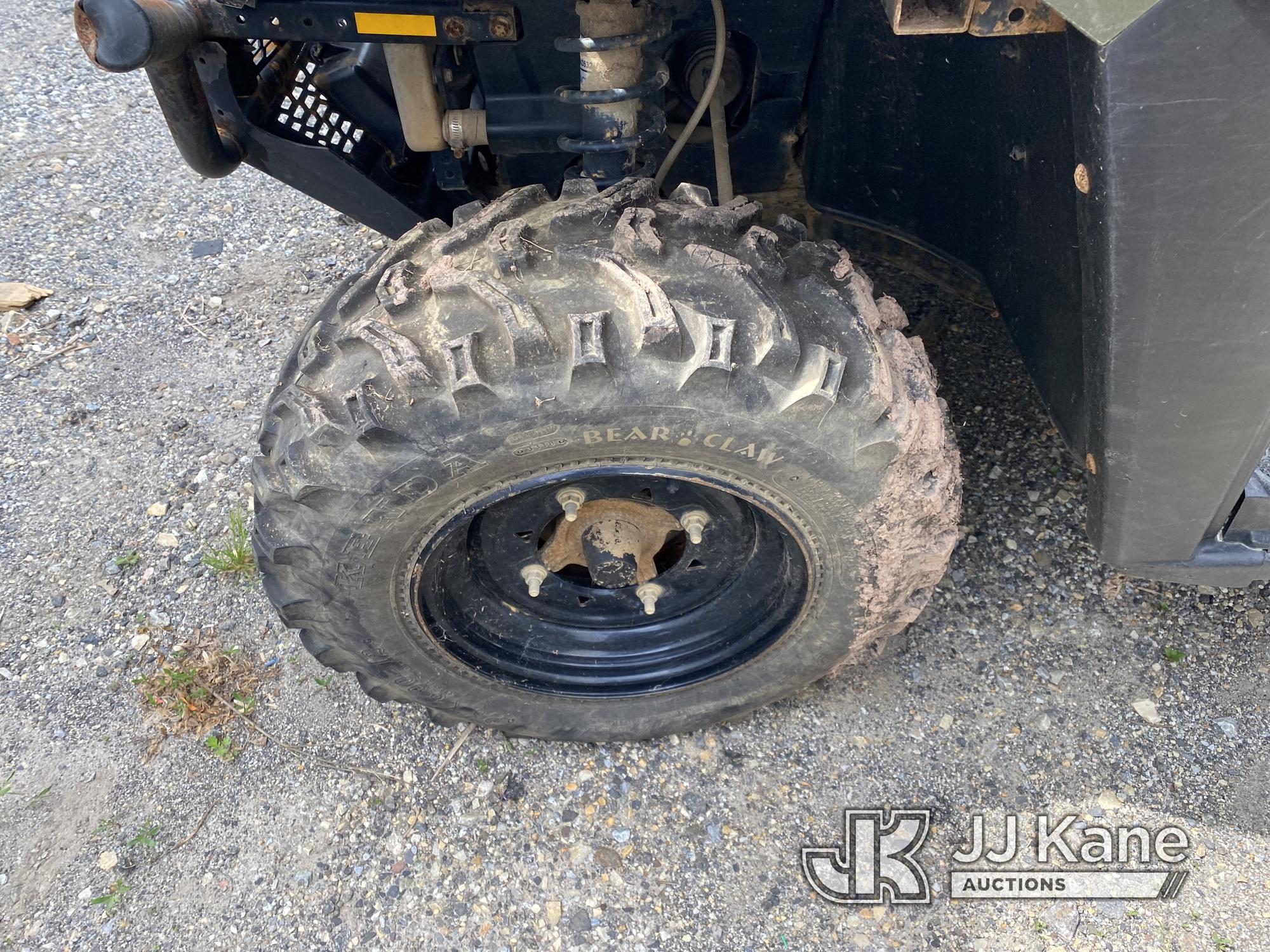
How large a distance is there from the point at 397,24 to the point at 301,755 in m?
1.67

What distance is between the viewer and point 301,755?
7.42 ft

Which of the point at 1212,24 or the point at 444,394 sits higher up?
the point at 1212,24

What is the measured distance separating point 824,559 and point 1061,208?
744 mm

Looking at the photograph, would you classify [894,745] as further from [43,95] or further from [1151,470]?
[43,95]

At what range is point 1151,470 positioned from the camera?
150 cm

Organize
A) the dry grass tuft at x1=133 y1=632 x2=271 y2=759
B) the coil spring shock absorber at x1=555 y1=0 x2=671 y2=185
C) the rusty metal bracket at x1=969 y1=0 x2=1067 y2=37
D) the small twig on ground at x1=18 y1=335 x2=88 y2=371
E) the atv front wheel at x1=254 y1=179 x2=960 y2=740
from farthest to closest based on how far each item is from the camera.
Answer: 1. the small twig on ground at x1=18 y1=335 x2=88 y2=371
2. the dry grass tuft at x1=133 y1=632 x2=271 y2=759
3. the coil spring shock absorber at x1=555 y1=0 x2=671 y2=185
4. the atv front wheel at x1=254 y1=179 x2=960 y2=740
5. the rusty metal bracket at x1=969 y1=0 x2=1067 y2=37

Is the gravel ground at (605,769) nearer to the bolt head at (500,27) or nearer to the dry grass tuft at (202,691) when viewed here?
the dry grass tuft at (202,691)

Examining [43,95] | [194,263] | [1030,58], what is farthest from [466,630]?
[43,95]

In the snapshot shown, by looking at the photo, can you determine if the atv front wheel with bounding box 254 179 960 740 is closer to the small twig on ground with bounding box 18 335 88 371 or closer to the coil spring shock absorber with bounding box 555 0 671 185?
the coil spring shock absorber with bounding box 555 0 671 185

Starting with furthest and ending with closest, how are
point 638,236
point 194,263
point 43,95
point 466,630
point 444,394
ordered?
point 43,95, point 194,263, point 466,630, point 638,236, point 444,394

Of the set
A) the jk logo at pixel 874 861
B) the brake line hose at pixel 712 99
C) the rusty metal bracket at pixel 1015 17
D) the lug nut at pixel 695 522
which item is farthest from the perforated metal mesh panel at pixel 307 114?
the jk logo at pixel 874 861

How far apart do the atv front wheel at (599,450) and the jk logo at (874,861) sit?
0.35 meters

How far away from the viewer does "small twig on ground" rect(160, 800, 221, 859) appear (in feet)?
6.95

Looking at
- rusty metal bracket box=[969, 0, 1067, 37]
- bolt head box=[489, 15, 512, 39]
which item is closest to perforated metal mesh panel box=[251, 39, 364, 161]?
bolt head box=[489, 15, 512, 39]
